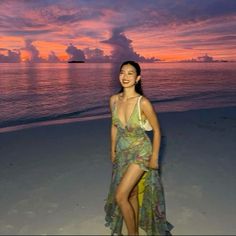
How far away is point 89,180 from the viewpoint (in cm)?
625

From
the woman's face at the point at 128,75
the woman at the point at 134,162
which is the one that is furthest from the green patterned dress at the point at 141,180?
the woman's face at the point at 128,75

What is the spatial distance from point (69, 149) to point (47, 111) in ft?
38.2

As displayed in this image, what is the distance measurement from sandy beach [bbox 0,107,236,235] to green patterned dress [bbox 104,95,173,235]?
367mm

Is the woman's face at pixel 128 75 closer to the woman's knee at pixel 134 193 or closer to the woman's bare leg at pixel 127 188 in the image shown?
the woman's bare leg at pixel 127 188

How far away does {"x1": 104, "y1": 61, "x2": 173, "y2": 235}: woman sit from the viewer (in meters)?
3.68

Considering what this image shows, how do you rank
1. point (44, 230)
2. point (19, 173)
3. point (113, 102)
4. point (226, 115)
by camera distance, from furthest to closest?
point (226, 115) < point (19, 173) < point (44, 230) < point (113, 102)

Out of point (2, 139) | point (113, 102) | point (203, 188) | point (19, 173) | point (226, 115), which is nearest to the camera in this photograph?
point (113, 102)

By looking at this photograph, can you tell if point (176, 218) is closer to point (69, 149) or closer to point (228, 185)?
point (228, 185)

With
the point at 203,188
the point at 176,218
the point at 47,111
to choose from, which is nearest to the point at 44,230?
the point at 176,218

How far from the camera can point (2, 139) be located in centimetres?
955

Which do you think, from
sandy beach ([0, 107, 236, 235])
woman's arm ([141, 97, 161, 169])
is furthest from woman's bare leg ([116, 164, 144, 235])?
sandy beach ([0, 107, 236, 235])

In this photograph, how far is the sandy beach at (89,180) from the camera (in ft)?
15.3

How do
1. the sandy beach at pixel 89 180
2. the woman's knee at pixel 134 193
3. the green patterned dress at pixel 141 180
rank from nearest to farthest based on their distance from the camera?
the green patterned dress at pixel 141 180 → the woman's knee at pixel 134 193 → the sandy beach at pixel 89 180

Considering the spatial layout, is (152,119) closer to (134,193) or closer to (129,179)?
(129,179)
